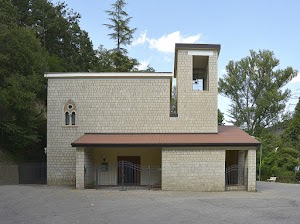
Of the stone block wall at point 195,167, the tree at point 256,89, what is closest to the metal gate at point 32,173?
the stone block wall at point 195,167

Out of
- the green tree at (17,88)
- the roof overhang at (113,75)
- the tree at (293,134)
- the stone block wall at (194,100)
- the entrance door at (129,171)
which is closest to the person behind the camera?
the stone block wall at (194,100)

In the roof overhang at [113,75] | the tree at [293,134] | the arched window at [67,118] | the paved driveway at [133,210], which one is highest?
the roof overhang at [113,75]

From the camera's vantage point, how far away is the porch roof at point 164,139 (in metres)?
20.8

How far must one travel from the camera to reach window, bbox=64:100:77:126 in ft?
77.0

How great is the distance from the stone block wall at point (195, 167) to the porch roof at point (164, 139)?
1.61 feet

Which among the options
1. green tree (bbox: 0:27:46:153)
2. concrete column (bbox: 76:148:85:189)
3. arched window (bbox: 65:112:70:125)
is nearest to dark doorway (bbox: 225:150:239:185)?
concrete column (bbox: 76:148:85:189)

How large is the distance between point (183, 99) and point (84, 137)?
22.6 ft

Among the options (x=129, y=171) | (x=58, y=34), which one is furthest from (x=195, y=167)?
(x=58, y=34)

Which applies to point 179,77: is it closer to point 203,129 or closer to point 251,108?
point 203,129

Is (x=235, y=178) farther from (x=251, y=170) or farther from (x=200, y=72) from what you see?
(x=200, y=72)

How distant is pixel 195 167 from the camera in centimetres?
2108

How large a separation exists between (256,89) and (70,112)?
3520 centimetres

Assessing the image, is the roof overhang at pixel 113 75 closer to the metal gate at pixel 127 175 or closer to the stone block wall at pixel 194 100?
the stone block wall at pixel 194 100

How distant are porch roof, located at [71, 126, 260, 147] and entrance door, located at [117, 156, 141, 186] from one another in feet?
7.25
